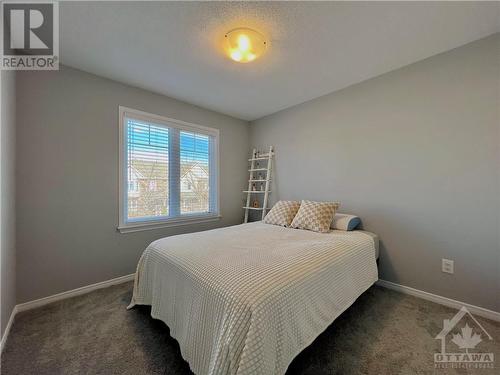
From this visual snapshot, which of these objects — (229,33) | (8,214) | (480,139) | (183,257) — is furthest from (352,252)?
(8,214)

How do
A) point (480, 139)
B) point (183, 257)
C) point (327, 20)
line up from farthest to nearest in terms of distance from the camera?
point (480, 139)
point (327, 20)
point (183, 257)

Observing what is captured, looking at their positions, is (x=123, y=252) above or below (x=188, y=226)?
below

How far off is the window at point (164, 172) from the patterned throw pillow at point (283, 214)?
1104 millimetres

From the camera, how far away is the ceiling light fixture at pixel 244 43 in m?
1.64

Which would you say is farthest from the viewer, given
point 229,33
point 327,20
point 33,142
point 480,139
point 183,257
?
point 33,142

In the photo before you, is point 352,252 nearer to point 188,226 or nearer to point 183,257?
point 183,257

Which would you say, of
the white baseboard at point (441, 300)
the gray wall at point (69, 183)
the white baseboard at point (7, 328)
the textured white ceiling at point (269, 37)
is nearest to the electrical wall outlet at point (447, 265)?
the white baseboard at point (441, 300)

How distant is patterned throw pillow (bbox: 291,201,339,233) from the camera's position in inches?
89.1

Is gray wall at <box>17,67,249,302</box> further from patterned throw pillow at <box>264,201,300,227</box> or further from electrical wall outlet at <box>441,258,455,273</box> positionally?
electrical wall outlet at <box>441,258,455,273</box>

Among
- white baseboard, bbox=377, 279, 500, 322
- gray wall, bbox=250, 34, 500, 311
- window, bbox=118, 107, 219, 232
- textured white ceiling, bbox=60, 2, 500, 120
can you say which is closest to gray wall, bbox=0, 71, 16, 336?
textured white ceiling, bbox=60, 2, 500, 120

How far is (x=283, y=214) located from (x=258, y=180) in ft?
3.80

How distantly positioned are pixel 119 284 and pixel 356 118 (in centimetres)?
341

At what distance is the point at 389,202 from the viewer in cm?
229

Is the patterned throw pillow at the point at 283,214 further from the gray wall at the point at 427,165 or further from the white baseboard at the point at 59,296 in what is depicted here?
the white baseboard at the point at 59,296
